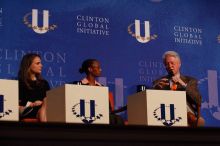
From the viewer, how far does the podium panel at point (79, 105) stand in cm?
191

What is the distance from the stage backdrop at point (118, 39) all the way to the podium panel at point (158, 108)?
2.12 metres

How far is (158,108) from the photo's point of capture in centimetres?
204

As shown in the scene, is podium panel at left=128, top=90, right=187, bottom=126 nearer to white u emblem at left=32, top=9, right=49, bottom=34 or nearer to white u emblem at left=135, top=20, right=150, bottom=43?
white u emblem at left=32, top=9, right=49, bottom=34

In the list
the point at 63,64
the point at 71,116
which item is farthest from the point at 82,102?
the point at 63,64

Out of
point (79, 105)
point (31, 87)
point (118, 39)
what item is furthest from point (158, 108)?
point (118, 39)

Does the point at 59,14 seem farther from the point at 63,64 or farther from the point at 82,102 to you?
the point at 82,102

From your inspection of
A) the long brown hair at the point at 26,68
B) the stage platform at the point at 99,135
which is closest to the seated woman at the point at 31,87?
the long brown hair at the point at 26,68

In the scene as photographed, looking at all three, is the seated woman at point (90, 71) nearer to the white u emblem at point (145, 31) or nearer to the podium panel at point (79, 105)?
the white u emblem at point (145, 31)

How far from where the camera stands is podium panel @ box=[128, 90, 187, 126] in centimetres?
202

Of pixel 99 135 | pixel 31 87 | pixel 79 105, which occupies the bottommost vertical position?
pixel 99 135

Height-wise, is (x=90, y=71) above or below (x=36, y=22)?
below

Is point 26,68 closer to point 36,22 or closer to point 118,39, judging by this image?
point 36,22

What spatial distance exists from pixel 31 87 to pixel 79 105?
205 cm

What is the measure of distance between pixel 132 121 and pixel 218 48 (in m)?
3.02
